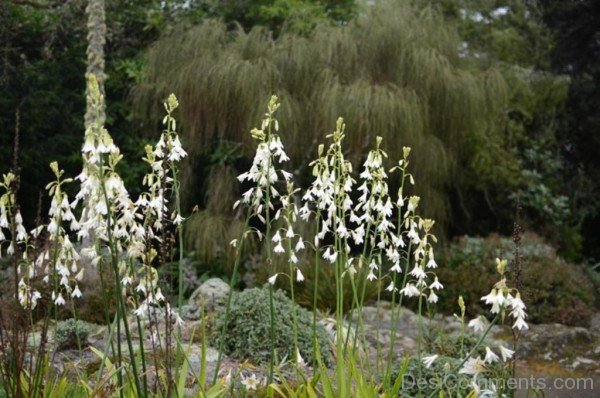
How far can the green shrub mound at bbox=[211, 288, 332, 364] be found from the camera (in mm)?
4957

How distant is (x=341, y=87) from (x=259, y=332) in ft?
15.2

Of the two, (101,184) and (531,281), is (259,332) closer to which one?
(101,184)

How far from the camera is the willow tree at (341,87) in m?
9.03

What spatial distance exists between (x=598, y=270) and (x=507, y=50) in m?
5.26

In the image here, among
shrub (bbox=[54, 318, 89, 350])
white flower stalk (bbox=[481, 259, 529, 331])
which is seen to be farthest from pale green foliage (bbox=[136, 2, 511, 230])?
white flower stalk (bbox=[481, 259, 529, 331])

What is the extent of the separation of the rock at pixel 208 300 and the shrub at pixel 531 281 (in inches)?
114

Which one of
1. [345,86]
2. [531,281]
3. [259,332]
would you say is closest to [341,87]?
[345,86]

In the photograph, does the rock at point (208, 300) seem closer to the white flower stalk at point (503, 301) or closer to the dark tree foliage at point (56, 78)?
the white flower stalk at point (503, 301)

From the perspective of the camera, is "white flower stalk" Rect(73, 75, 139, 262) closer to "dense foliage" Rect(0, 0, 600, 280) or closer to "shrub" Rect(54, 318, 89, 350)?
"shrub" Rect(54, 318, 89, 350)

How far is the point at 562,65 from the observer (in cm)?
1288

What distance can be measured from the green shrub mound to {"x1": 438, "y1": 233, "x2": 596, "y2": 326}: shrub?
12.2 ft

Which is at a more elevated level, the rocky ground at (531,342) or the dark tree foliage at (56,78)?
the dark tree foliage at (56,78)

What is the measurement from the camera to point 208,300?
6.68 m

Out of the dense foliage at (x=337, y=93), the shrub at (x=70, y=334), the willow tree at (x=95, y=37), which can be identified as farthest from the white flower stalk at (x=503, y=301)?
the willow tree at (x=95, y=37)
